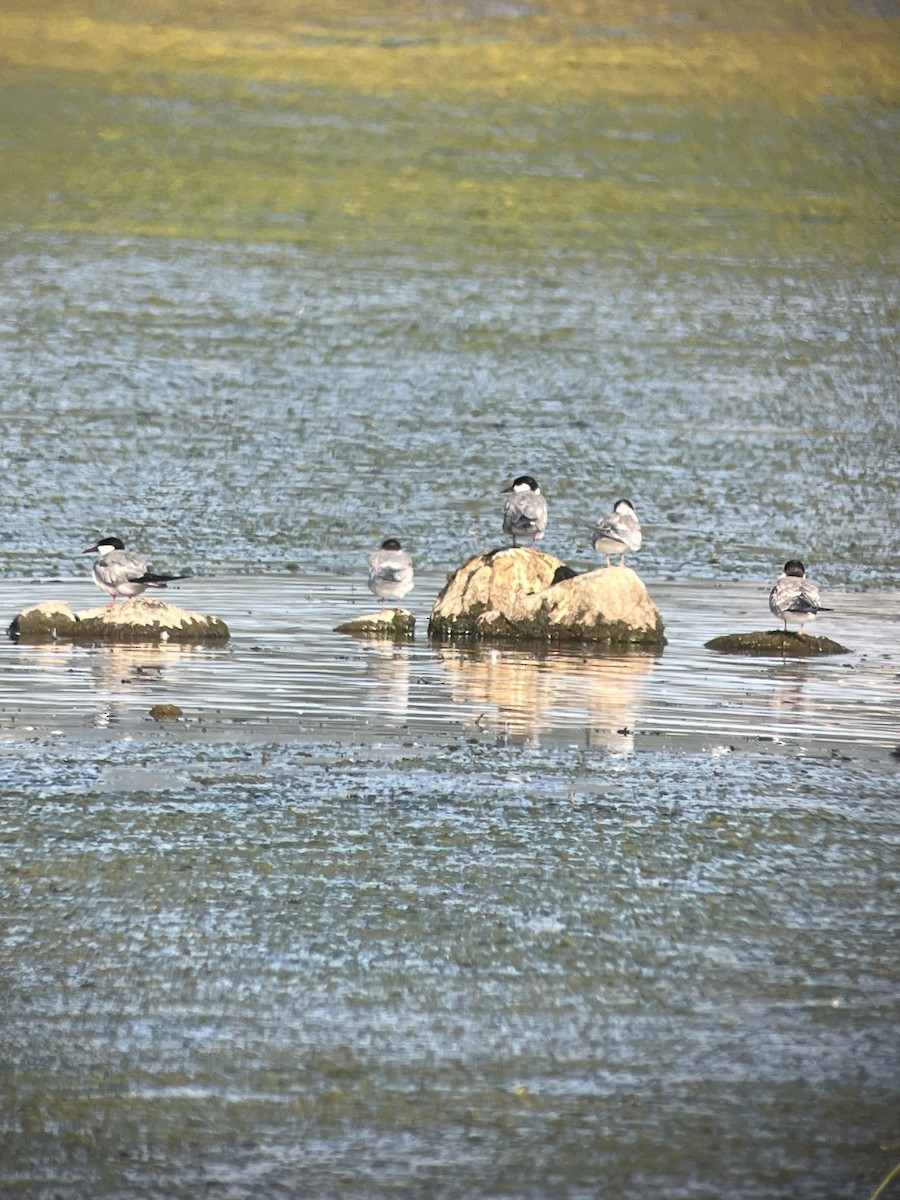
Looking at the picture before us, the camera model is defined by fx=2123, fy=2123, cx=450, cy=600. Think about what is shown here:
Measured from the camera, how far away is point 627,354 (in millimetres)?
30562

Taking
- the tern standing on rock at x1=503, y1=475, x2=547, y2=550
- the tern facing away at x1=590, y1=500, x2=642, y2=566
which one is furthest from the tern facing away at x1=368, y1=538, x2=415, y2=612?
the tern facing away at x1=590, y1=500, x2=642, y2=566

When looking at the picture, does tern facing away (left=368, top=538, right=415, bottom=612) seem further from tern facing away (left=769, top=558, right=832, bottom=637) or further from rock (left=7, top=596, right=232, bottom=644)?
tern facing away (left=769, top=558, right=832, bottom=637)

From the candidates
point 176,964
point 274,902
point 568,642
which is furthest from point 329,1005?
point 568,642

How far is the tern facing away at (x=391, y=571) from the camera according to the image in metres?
17.4

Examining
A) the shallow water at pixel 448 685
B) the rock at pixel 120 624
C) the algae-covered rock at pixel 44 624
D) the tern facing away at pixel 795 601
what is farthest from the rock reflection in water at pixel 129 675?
the tern facing away at pixel 795 601

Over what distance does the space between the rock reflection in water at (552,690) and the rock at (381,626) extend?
601 millimetres

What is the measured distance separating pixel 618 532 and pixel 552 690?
476 cm

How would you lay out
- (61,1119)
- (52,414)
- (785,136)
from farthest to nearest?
(785,136) < (52,414) < (61,1119)

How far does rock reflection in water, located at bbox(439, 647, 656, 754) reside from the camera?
12.1 meters

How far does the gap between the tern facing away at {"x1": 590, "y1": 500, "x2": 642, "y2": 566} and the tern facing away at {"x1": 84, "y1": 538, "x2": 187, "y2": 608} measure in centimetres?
389

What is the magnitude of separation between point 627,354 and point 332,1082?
25.0 m

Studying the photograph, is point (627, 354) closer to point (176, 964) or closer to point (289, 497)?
point (289, 497)

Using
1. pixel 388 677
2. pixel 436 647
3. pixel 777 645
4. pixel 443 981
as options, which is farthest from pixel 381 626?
pixel 443 981

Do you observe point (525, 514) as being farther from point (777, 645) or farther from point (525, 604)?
point (777, 645)
